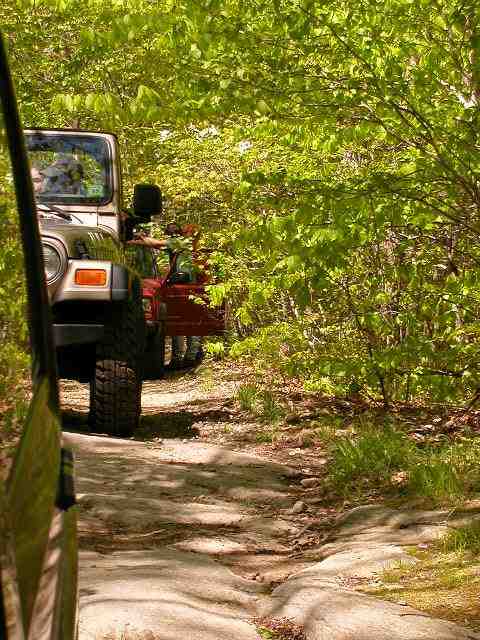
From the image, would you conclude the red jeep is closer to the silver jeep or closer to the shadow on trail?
the shadow on trail

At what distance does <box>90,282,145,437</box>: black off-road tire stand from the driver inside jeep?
1185mm

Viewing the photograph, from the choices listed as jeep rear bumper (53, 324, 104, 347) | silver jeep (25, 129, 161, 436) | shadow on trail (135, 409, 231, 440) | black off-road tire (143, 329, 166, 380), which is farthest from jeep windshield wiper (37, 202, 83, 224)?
black off-road tire (143, 329, 166, 380)

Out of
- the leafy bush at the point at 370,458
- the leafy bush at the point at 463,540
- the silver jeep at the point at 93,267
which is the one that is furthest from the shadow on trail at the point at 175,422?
the leafy bush at the point at 463,540

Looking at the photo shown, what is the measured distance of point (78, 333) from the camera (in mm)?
7266

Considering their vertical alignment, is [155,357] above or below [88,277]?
below

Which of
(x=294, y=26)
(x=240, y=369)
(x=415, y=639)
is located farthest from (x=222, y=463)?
(x=240, y=369)

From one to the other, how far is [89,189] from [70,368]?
1.52 metres

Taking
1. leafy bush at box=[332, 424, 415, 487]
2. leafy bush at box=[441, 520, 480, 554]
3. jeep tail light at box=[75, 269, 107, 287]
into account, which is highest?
jeep tail light at box=[75, 269, 107, 287]

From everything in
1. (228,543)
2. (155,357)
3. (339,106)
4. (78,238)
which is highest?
(339,106)

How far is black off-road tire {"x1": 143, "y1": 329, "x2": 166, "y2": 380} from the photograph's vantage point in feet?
44.9

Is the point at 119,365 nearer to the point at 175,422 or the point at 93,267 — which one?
the point at 93,267

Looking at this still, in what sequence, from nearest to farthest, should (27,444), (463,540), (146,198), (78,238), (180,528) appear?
(27,444)
(463,540)
(180,528)
(78,238)
(146,198)

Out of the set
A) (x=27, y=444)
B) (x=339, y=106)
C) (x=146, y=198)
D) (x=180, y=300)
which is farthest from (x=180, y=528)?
(x=180, y=300)

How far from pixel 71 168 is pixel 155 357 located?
5631mm
